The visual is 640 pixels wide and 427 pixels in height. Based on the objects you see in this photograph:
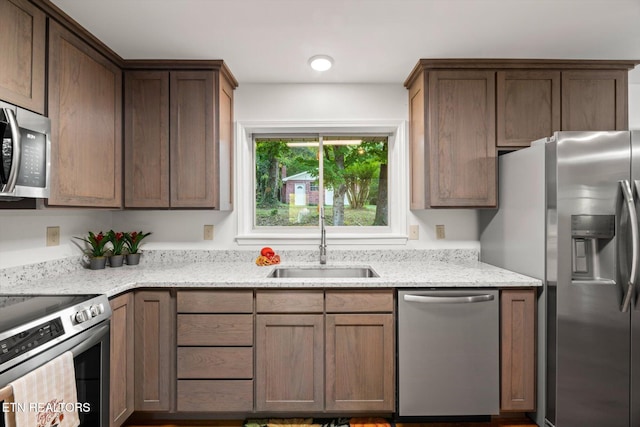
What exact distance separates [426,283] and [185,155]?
1.77 m

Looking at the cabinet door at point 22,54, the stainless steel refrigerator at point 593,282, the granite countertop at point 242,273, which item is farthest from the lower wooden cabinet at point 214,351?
the stainless steel refrigerator at point 593,282

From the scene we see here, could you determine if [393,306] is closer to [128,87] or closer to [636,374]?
[636,374]

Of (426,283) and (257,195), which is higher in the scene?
(257,195)

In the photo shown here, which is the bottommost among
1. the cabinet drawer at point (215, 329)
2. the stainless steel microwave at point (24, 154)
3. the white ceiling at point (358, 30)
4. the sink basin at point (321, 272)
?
the cabinet drawer at point (215, 329)

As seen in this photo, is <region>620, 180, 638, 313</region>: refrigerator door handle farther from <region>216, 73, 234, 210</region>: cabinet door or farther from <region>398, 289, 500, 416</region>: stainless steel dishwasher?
<region>216, 73, 234, 210</region>: cabinet door

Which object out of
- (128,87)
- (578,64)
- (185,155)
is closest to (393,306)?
(185,155)

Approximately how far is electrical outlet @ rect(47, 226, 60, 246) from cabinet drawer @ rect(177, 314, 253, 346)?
963mm

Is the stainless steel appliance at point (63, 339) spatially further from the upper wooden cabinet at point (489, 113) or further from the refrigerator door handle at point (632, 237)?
the refrigerator door handle at point (632, 237)

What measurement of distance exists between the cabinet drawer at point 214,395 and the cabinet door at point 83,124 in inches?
48.3

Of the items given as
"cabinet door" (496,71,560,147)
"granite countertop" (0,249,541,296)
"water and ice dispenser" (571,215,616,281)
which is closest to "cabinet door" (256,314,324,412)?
"granite countertop" (0,249,541,296)

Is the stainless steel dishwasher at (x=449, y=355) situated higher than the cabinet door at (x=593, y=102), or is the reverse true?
the cabinet door at (x=593, y=102)

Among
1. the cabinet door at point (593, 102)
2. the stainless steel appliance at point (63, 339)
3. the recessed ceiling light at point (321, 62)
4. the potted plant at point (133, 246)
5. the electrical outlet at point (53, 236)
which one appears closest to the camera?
the stainless steel appliance at point (63, 339)

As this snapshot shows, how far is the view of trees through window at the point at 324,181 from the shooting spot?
292 centimetres

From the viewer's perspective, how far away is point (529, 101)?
2.39 m
